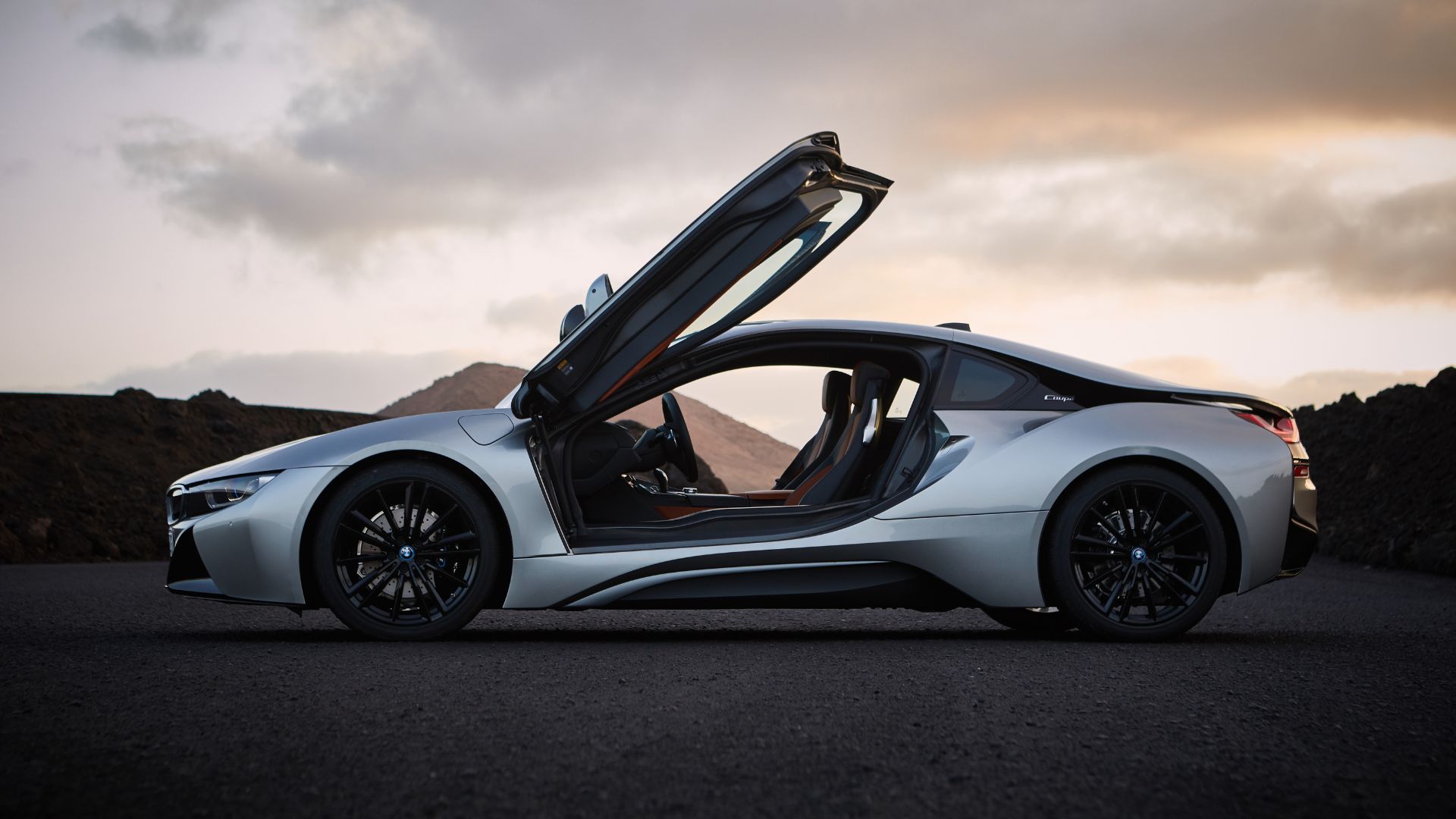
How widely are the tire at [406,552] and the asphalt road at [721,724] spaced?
0.20 meters

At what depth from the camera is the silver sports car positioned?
17.0 ft

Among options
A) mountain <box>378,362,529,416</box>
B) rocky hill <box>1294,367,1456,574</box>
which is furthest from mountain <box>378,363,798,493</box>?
rocky hill <box>1294,367,1456,574</box>

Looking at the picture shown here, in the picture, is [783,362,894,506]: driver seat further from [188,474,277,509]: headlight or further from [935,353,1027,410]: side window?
[188,474,277,509]: headlight

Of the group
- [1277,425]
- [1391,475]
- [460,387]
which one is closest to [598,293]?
[1277,425]

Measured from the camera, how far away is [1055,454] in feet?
17.6

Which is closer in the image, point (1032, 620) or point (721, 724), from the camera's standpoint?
point (721, 724)

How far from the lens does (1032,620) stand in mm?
6195

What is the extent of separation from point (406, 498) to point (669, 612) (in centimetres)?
259

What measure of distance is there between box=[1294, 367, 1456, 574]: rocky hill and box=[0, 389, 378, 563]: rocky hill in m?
14.5

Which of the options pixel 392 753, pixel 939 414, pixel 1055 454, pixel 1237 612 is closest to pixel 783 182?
pixel 939 414

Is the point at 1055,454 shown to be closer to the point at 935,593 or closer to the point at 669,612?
the point at 935,593

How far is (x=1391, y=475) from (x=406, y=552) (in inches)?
577

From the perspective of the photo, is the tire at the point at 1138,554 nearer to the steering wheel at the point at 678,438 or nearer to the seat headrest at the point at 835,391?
the seat headrest at the point at 835,391

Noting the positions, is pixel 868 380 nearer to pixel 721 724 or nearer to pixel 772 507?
pixel 772 507
